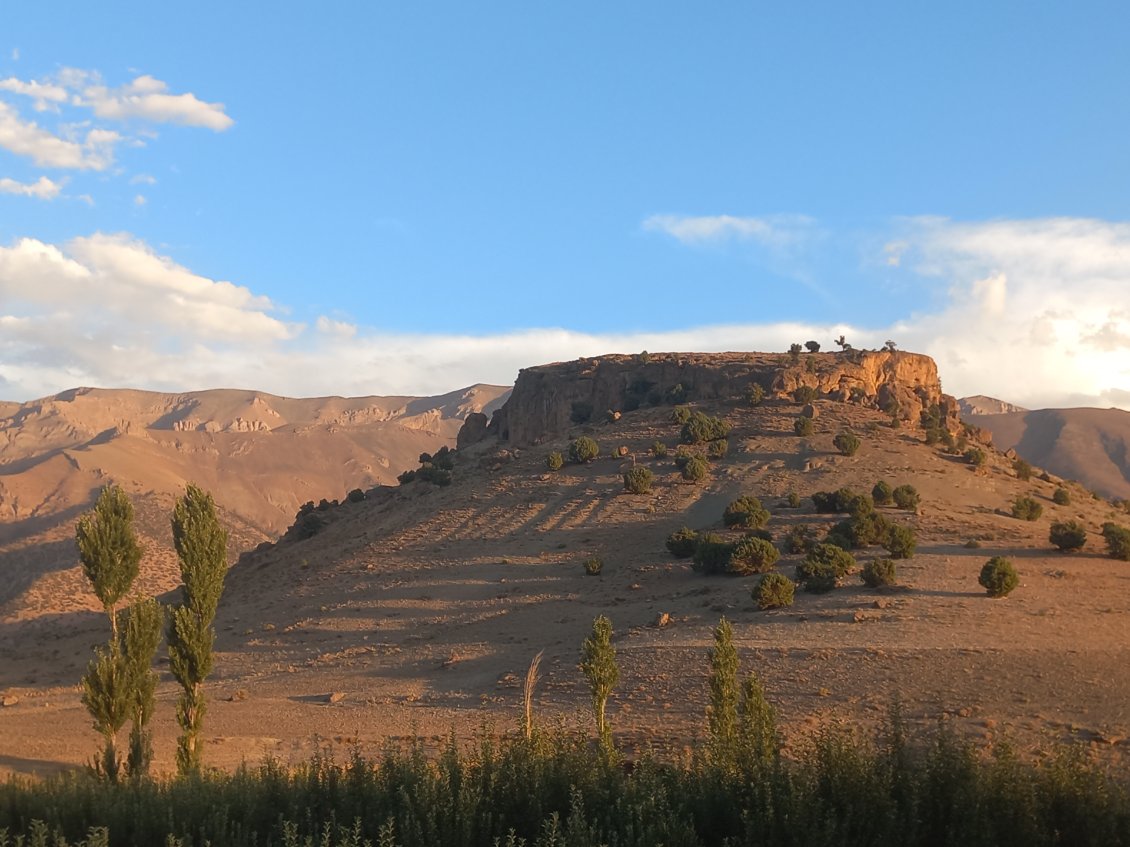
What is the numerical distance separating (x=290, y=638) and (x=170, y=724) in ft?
34.8

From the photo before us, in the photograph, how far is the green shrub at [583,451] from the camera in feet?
177

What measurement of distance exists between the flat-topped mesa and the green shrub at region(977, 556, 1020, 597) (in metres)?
28.8

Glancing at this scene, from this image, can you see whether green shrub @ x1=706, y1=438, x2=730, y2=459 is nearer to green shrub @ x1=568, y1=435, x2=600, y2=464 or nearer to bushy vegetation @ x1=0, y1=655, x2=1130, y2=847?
green shrub @ x1=568, y1=435, x2=600, y2=464

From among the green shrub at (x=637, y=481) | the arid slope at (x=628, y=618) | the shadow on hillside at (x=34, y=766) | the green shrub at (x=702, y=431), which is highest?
the green shrub at (x=702, y=431)

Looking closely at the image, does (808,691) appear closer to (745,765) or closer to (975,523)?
(745,765)

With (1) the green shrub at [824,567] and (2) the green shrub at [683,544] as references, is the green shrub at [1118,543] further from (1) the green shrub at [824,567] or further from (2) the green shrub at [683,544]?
(2) the green shrub at [683,544]

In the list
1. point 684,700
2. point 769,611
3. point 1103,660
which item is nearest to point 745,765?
point 684,700

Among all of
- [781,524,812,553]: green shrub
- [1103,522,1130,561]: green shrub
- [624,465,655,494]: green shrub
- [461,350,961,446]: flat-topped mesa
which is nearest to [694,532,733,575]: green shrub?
[781,524,812,553]: green shrub

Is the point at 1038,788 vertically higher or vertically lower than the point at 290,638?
higher

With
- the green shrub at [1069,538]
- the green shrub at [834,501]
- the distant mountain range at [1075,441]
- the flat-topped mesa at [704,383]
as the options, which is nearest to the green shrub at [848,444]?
the green shrub at [834,501]

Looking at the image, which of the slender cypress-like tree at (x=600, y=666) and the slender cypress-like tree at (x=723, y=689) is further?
the slender cypress-like tree at (x=600, y=666)

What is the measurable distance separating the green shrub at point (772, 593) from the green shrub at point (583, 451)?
23597 millimetres

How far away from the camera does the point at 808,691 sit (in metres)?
23.5

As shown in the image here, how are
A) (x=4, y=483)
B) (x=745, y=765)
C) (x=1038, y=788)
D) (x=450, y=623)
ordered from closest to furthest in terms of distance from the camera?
1. (x=1038, y=788)
2. (x=745, y=765)
3. (x=450, y=623)
4. (x=4, y=483)
